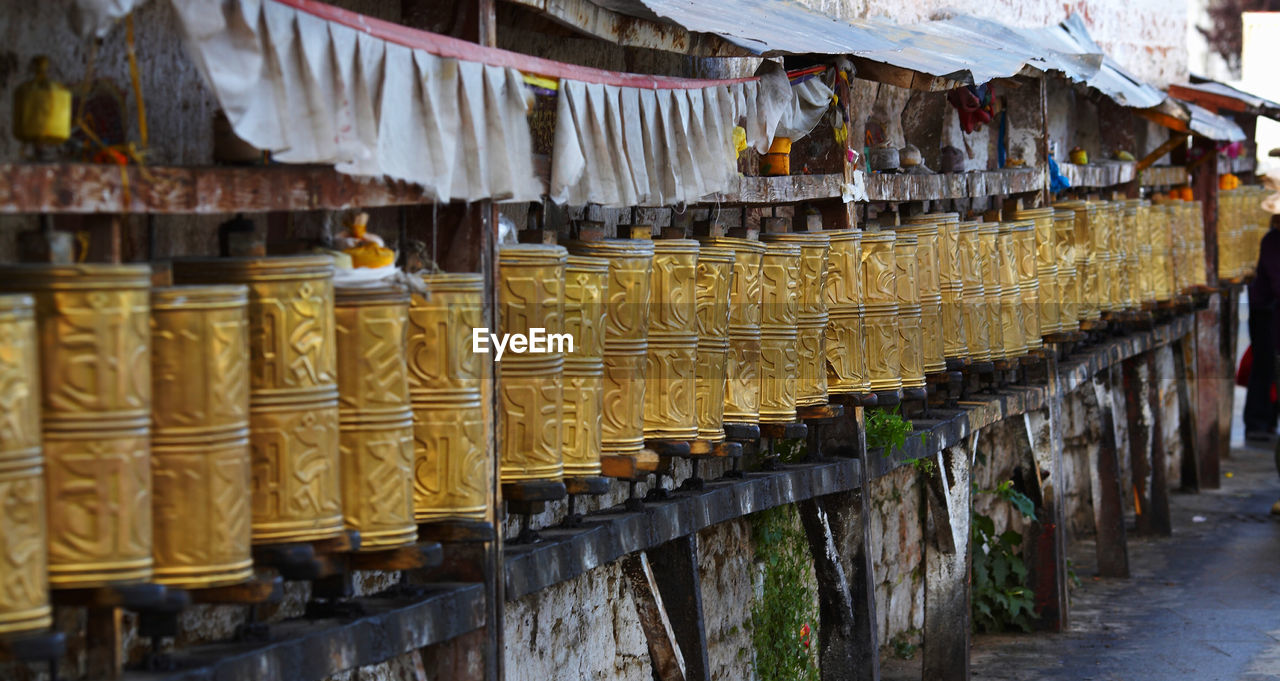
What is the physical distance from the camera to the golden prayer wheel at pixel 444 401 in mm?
3836

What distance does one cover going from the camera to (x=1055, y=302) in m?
8.88

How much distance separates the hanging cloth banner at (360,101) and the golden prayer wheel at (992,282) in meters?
4.03

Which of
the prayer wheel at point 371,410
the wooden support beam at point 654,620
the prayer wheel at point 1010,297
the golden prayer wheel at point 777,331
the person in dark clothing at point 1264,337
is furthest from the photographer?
the person in dark clothing at point 1264,337

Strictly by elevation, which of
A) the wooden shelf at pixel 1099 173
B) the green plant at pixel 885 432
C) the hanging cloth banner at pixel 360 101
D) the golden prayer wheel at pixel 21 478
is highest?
the wooden shelf at pixel 1099 173

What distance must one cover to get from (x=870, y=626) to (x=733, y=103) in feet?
8.08

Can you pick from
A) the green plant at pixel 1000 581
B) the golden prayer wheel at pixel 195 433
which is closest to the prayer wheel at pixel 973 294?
the green plant at pixel 1000 581

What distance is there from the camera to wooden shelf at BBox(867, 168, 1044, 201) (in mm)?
7052

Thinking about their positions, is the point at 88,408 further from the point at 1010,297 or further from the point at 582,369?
the point at 1010,297

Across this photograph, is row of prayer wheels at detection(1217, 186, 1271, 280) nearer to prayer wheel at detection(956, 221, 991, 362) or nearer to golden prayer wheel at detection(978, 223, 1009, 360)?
golden prayer wheel at detection(978, 223, 1009, 360)

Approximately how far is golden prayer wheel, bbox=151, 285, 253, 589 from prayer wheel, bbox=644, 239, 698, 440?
198 centimetres

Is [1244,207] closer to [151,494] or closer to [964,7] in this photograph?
[964,7]

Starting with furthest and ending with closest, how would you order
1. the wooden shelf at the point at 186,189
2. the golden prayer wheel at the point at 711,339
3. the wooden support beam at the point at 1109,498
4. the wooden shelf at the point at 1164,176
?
the wooden shelf at the point at 1164,176
the wooden support beam at the point at 1109,498
the golden prayer wheel at the point at 711,339
the wooden shelf at the point at 186,189

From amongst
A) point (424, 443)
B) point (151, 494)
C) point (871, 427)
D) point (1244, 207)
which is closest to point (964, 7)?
point (871, 427)

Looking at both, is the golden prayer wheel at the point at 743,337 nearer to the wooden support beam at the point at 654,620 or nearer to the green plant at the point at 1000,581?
the wooden support beam at the point at 654,620
